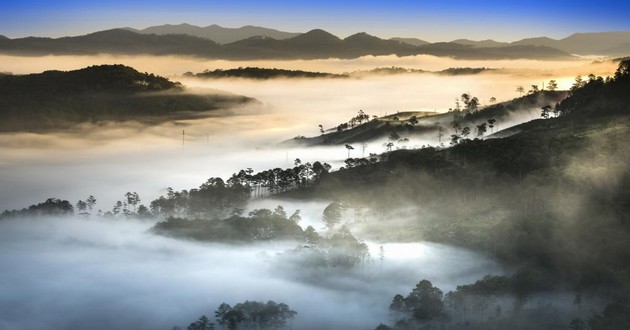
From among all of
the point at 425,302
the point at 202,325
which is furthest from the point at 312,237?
the point at 202,325

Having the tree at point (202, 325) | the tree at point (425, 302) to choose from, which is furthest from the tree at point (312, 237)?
the tree at point (202, 325)

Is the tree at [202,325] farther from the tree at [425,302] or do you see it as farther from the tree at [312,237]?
the tree at [312,237]

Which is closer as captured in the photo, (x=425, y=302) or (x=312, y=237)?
(x=425, y=302)

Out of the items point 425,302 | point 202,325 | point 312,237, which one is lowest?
point 202,325

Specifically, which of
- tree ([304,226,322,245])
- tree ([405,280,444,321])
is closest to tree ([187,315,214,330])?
tree ([405,280,444,321])

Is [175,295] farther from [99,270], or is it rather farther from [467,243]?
[467,243]

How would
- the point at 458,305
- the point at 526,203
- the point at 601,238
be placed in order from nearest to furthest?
the point at 458,305, the point at 601,238, the point at 526,203

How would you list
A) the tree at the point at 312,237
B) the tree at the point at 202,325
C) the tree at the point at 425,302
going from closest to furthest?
the tree at the point at 425,302
the tree at the point at 202,325
the tree at the point at 312,237

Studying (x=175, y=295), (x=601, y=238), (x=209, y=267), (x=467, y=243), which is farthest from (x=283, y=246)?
(x=601, y=238)

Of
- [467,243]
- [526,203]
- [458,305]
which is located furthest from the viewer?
[526,203]

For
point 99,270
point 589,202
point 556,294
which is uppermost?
point 589,202

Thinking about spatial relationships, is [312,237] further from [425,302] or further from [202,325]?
[202,325]
